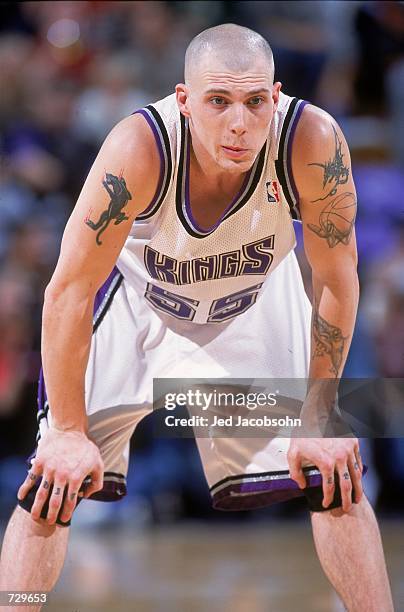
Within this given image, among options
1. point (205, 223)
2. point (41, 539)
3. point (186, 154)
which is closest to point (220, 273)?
point (205, 223)

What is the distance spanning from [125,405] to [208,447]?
0.32 m

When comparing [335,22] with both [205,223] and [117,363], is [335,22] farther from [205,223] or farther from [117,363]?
[117,363]

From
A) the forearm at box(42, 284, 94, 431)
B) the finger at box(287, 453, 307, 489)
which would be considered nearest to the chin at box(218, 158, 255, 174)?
the forearm at box(42, 284, 94, 431)

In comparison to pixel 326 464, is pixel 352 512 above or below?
below

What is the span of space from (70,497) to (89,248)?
29.7 inches

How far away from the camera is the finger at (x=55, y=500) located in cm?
291

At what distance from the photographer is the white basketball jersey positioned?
284cm

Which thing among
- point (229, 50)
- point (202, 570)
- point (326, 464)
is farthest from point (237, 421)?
point (202, 570)

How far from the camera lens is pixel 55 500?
115 inches

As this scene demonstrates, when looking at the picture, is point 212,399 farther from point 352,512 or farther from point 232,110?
point 232,110

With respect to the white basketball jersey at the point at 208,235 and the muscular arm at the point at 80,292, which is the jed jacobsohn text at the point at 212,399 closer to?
the white basketball jersey at the point at 208,235

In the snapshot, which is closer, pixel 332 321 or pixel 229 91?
pixel 229 91

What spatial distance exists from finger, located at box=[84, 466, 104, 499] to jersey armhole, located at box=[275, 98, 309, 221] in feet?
3.26

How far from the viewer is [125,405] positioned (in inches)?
122
